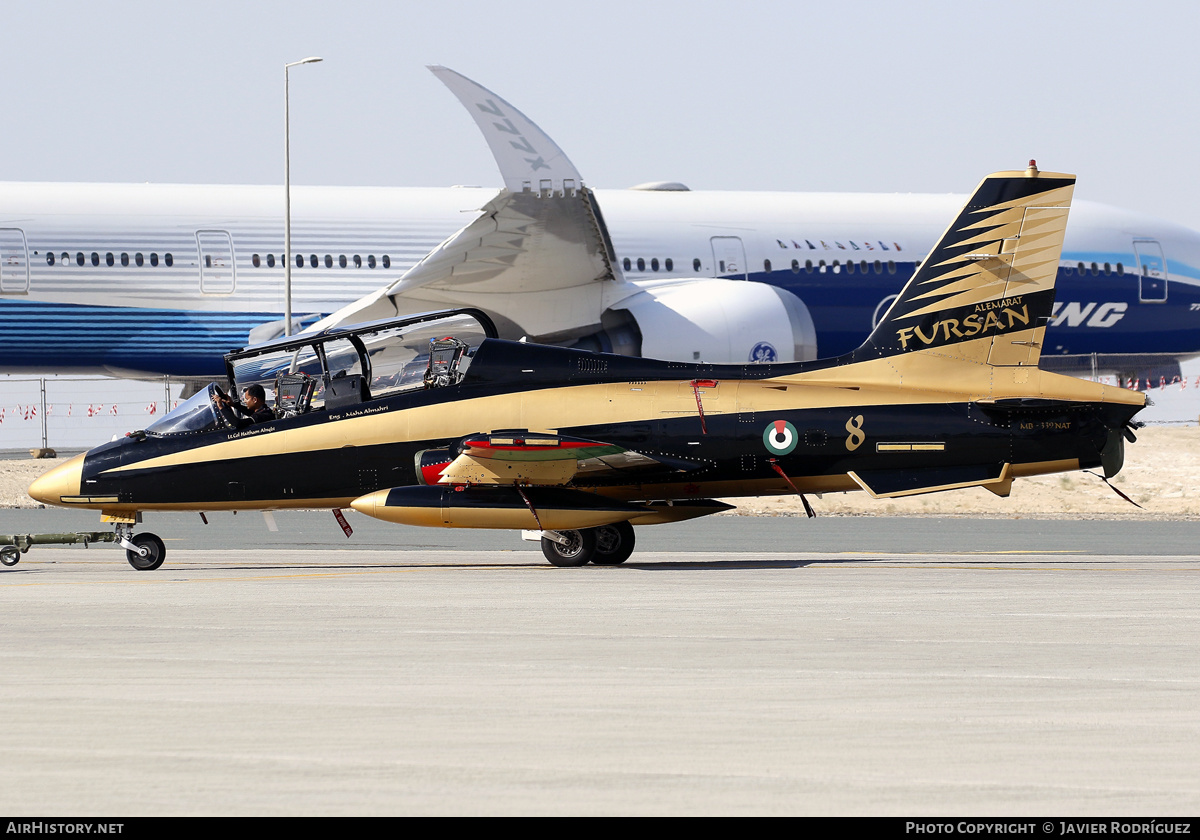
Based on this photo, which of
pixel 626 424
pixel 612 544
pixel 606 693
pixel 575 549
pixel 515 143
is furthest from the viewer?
pixel 515 143

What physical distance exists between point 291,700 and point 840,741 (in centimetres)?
286

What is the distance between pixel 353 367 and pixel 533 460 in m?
2.84

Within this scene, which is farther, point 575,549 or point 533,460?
point 575,549

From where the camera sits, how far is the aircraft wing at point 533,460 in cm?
1664

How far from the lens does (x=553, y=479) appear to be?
55.6ft

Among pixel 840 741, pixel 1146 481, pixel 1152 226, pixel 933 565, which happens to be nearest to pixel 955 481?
pixel 933 565

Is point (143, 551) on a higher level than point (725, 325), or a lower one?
lower

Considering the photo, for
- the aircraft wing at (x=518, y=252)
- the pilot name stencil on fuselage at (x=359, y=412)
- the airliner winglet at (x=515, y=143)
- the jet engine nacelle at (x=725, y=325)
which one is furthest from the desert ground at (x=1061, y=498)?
the pilot name stencil on fuselage at (x=359, y=412)

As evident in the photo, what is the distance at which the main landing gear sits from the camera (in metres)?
17.5

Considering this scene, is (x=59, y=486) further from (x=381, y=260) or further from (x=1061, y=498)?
(x=1061, y=498)

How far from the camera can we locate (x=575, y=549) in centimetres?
1753

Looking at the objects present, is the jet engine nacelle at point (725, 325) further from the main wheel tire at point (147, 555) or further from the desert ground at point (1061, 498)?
the main wheel tire at point (147, 555)

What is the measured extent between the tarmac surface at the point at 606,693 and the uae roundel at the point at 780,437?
1737 millimetres

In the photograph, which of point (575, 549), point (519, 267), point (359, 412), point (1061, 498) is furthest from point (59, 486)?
point (1061, 498)
